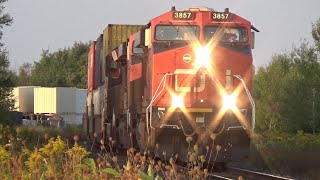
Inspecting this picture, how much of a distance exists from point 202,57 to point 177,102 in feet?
4.48

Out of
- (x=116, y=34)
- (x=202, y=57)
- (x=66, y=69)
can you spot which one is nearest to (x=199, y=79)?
(x=202, y=57)

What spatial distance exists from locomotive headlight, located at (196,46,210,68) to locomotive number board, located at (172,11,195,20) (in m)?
0.85

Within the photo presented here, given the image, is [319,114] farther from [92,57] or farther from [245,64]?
[245,64]

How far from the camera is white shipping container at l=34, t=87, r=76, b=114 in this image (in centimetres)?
7262

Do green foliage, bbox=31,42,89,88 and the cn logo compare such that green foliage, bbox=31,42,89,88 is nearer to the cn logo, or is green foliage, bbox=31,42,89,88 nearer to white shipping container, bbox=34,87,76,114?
white shipping container, bbox=34,87,76,114

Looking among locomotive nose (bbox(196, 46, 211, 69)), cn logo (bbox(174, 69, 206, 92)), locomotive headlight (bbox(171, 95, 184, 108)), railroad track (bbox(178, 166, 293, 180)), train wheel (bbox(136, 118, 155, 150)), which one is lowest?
railroad track (bbox(178, 166, 293, 180))

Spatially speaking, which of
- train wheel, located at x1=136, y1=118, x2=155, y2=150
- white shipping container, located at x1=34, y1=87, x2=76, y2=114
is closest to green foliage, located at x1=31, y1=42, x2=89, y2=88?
white shipping container, located at x1=34, y1=87, x2=76, y2=114

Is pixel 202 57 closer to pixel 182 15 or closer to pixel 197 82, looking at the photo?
pixel 197 82

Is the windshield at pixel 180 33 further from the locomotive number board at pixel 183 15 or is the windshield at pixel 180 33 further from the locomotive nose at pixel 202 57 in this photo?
the locomotive nose at pixel 202 57

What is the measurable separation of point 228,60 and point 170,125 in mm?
2316

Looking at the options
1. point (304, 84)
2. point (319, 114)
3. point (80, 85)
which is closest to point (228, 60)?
point (304, 84)

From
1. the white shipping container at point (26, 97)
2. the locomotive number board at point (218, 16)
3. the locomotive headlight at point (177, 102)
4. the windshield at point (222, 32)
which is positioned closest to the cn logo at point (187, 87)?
A: the locomotive headlight at point (177, 102)

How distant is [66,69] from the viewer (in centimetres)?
9831

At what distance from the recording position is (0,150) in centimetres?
941
